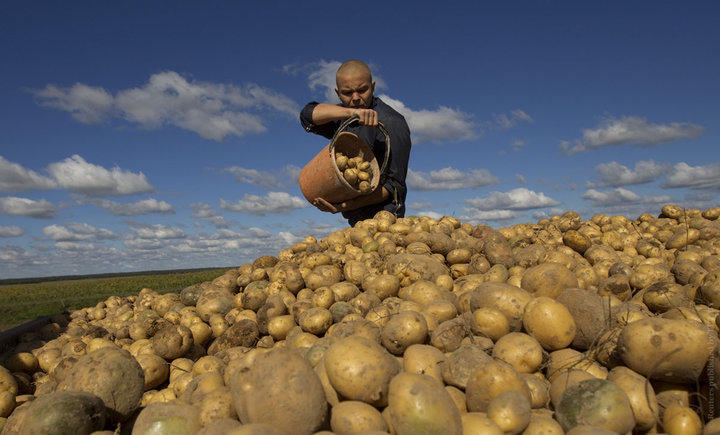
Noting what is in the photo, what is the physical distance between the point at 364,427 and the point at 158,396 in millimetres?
2333

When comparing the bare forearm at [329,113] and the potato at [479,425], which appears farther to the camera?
the bare forearm at [329,113]

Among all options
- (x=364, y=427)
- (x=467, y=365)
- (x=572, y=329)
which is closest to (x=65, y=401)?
(x=364, y=427)

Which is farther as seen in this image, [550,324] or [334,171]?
[334,171]

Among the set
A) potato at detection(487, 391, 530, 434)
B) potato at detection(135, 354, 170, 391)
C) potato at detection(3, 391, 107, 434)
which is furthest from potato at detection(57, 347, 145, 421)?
potato at detection(487, 391, 530, 434)

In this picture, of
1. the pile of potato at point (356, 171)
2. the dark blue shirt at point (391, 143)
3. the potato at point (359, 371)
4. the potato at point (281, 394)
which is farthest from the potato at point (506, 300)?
the dark blue shirt at point (391, 143)

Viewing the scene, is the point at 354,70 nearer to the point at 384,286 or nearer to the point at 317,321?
the point at 384,286

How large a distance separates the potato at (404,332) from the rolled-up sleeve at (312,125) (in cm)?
536

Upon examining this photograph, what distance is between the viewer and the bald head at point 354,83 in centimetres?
783

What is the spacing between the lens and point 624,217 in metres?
7.73

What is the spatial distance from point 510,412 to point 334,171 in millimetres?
5171

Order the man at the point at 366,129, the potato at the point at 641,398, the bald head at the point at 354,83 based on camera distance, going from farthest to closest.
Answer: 1. the bald head at the point at 354,83
2. the man at the point at 366,129
3. the potato at the point at 641,398

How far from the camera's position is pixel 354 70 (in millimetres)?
7840

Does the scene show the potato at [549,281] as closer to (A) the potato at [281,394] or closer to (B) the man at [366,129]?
(A) the potato at [281,394]

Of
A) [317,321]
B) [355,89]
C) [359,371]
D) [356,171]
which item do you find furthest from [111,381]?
[355,89]
